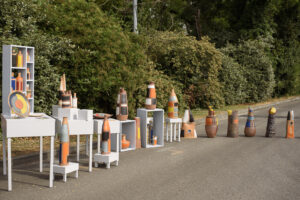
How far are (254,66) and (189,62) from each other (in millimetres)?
8019

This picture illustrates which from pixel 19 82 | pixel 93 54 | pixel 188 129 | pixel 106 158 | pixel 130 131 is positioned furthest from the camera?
pixel 93 54

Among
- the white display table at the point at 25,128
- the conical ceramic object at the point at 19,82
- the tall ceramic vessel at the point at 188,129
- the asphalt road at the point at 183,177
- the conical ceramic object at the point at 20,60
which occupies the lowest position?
the asphalt road at the point at 183,177

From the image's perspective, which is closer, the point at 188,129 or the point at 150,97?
the point at 150,97

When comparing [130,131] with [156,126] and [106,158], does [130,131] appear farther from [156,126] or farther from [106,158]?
[106,158]

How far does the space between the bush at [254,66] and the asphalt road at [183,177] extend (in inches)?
631

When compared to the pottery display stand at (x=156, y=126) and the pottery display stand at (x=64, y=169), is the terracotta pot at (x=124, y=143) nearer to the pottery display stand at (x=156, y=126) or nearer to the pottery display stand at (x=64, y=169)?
the pottery display stand at (x=156, y=126)

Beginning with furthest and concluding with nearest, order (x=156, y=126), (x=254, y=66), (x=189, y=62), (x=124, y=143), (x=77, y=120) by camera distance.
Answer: (x=254, y=66) → (x=189, y=62) → (x=156, y=126) → (x=124, y=143) → (x=77, y=120)

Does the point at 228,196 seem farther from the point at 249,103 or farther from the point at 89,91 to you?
the point at 249,103

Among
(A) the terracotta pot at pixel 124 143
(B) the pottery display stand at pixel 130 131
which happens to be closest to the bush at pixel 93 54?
(B) the pottery display stand at pixel 130 131

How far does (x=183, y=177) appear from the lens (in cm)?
753

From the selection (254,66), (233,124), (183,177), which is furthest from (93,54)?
(254,66)

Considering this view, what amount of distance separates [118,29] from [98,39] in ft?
3.48

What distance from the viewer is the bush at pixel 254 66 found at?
26500 mm

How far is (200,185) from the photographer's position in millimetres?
6957
